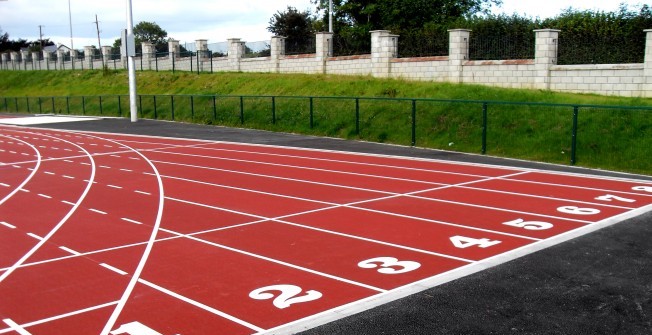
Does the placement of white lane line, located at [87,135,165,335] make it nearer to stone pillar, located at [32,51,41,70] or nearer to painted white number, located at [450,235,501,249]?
painted white number, located at [450,235,501,249]

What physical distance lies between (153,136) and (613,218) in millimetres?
20723

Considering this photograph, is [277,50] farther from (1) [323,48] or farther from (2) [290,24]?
(2) [290,24]

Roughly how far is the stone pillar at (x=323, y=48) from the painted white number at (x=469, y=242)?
28201 millimetres

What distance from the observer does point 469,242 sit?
9500 millimetres

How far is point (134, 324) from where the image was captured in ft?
21.1

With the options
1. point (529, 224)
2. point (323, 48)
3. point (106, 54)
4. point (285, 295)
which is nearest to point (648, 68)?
point (529, 224)

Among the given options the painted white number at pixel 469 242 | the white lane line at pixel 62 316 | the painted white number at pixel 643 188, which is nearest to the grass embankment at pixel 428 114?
the painted white number at pixel 643 188

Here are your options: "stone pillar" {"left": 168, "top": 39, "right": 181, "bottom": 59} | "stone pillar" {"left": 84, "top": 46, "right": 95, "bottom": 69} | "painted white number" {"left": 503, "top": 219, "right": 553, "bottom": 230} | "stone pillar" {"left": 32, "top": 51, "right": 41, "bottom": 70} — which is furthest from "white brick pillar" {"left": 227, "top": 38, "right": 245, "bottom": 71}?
"stone pillar" {"left": 32, "top": 51, "right": 41, "bottom": 70}

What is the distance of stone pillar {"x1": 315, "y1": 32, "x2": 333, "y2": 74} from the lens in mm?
36969

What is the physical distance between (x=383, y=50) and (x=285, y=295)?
26338 mm

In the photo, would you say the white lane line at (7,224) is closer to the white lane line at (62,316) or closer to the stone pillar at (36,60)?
the white lane line at (62,316)

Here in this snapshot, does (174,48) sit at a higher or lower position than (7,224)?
higher

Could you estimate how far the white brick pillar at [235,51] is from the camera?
45094mm

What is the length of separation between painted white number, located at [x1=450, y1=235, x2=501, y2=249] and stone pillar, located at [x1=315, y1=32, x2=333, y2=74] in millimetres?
28201
